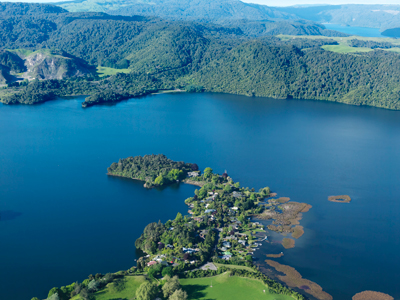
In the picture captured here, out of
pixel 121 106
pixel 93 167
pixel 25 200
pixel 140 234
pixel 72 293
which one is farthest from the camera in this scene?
pixel 121 106

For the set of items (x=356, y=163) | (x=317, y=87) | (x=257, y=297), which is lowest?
(x=257, y=297)

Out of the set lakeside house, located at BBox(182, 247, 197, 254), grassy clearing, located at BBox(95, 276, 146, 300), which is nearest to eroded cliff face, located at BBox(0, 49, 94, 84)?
lakeside house, located at BBox(182, 247, 197, 254)

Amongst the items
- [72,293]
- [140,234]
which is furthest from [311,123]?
[72,293]

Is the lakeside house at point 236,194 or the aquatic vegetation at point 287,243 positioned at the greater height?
the lakeside house at point 236,194

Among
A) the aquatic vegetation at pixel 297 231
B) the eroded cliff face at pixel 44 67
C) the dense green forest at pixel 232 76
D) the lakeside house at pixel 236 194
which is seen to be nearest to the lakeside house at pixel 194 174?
the lakeside house at pixel 236 194

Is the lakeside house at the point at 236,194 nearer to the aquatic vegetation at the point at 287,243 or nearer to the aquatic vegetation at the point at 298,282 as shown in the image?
the aquatic vegetation at the point at 287,243

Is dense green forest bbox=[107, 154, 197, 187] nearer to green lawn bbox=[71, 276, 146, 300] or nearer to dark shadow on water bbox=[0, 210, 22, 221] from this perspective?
dark shadow on water bbox=[0, 210, 22, 221]

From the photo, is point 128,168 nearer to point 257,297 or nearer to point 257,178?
point 257,178
